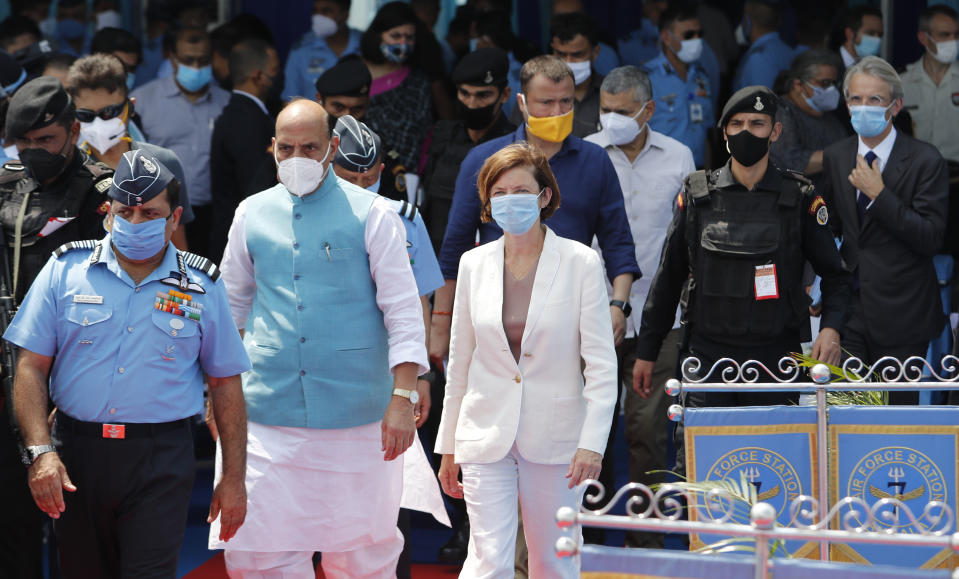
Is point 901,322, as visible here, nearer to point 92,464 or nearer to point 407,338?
point 407,338

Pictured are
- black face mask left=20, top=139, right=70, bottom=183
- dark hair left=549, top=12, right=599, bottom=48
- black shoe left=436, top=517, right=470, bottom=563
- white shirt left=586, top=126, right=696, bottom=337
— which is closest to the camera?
black face mask left=20, top=139, right=70, bottom=183

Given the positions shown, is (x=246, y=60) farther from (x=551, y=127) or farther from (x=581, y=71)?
(x=551, y=127)

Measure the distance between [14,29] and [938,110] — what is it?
5.83 m

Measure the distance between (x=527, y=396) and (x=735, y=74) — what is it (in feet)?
16.3

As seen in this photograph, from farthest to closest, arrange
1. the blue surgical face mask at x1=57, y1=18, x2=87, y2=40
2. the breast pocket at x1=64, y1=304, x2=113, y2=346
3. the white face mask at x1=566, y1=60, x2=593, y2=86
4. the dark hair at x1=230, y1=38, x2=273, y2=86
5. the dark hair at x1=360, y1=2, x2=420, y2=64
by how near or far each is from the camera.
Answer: the blue surgical face mask at x1=57, y1=18, x2=87, y2=40, the dark hair at x1=230, y1=38, x2=273, y2=86, the dark hair at x1=360, y1=2, x2=420, y2=64, the white face mask at x1=566, y1=60, x2=593, y2=86, the breast pocket at x1=64, y1=304, x2=113, y2=346

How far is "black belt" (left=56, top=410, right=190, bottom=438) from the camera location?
4.16 meters

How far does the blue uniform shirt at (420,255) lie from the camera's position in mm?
5352

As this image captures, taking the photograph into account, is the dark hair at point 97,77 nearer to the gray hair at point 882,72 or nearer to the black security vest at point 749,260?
the black security vest at point 749,260

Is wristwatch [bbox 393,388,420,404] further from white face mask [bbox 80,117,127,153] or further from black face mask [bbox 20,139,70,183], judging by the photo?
white face mask [bbox 80,117,127,153]

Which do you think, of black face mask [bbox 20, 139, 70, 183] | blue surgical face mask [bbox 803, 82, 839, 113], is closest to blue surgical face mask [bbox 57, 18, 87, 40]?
blue surgical face mask [bbox 803, 82, 839, 113]

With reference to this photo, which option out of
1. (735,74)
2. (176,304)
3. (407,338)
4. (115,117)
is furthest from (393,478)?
(735,74)

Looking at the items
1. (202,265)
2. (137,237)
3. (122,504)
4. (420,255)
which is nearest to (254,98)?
(420,255)

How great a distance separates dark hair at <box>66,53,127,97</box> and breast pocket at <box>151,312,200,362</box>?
261 centimetres

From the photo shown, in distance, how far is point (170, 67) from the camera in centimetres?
932
